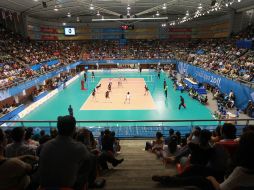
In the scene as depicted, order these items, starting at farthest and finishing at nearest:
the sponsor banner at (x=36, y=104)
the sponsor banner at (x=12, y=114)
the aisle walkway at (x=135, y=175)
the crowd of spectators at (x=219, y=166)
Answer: the sponsor banner at (x=36, y=104) → the sponsor banner at (x=12, y=114) → the aisle walkway at (x=135, y=175) → the crowd of spectators at (x=219, y=166)

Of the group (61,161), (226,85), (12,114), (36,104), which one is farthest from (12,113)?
(61,161)

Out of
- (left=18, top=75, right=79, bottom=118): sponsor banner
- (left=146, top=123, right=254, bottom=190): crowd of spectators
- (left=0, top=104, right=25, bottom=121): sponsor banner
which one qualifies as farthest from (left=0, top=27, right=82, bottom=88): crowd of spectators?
(left=146, top=123, right=254, bottom=190): crowd of spectators

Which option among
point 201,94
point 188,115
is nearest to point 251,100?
point 188,115

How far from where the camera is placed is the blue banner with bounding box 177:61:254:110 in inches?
791

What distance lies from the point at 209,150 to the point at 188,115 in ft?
55.3

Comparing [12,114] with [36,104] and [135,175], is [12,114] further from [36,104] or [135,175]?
[135,175]

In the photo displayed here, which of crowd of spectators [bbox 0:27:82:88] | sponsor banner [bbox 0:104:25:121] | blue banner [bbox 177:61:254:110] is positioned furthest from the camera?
crowd of spectators [bbox 0:27:82:88]

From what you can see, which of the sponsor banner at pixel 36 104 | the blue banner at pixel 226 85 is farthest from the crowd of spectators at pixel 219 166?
the sponsor banner at pixel 36 104

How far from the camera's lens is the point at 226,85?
79.6ft

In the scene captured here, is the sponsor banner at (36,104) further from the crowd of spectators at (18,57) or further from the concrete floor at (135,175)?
the concrete floor at (135,175)

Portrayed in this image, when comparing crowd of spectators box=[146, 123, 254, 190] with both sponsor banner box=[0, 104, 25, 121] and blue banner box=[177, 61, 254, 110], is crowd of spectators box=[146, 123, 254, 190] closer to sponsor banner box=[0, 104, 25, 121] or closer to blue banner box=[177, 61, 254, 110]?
blue banner box=[177, 61, 254, 110]

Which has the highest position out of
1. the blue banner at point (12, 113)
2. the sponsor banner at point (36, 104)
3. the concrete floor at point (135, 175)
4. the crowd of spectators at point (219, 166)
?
the crowd of spectators at point (219, 166)

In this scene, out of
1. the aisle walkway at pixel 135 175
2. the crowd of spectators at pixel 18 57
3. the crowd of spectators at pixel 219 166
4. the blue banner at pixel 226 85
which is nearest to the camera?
the crowd of spectators at pixel 219 166

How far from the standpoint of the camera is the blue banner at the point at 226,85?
65.9 feet
